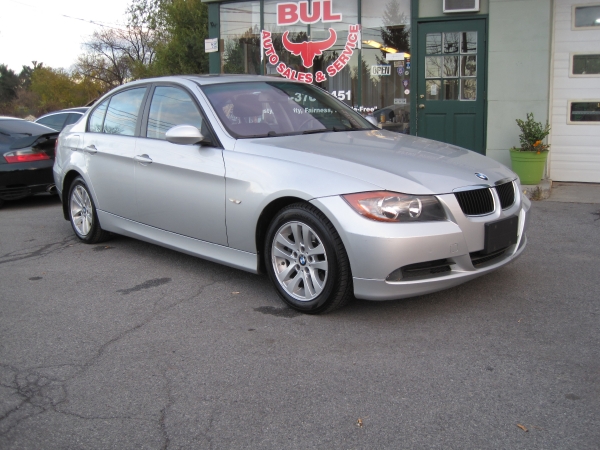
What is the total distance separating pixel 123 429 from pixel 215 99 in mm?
2955

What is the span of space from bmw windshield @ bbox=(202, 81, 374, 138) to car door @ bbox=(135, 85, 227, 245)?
213 millimetres

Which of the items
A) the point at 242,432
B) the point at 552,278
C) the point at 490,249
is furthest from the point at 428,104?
the point at 242,432

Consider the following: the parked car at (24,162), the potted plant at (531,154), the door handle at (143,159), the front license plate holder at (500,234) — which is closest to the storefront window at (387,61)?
the potted plant at (531,154)

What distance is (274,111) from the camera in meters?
5.39

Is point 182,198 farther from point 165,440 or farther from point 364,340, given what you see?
point 165,440


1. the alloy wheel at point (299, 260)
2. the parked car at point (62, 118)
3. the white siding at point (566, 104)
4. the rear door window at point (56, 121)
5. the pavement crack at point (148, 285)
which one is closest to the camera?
the alloy wheel at point (299, 260)

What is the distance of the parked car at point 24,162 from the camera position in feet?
29.4

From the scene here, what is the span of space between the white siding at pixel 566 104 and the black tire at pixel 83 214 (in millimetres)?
6796

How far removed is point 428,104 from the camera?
10586 millimetres

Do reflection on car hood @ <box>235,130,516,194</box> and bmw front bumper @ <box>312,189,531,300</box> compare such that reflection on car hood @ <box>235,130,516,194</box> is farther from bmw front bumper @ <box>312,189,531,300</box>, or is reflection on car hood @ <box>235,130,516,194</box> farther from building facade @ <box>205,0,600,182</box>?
building facade @ <box>205,0,600,182</box>

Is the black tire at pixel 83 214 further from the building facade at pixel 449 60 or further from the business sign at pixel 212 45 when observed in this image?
the business sign at pixel 212 45

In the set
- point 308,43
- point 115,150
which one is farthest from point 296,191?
point 308,43

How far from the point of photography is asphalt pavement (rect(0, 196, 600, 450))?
9.77 ft

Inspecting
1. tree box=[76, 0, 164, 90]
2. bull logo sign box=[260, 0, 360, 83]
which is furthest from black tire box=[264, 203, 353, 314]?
tree box=[76, 0, 164, 90]
